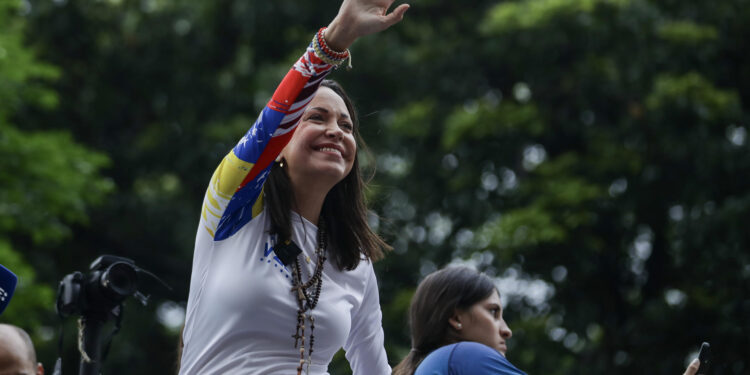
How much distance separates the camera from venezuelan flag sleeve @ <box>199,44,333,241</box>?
2.36 m

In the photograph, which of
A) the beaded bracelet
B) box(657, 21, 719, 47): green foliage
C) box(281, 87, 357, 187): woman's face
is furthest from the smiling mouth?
box(657, 21, 719, 47): green foliage

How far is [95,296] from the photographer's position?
3383mm


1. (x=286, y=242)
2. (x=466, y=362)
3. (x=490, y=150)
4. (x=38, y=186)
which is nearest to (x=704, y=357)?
(x=466, y=362)

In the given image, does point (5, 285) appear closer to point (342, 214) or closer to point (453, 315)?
point (342, 214)

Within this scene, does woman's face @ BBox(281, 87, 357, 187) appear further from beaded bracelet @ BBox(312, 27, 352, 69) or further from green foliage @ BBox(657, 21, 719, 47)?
green foliage @ BBox(657, 21, 719, 47)

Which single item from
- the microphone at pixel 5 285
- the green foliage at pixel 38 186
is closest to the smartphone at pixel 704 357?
the microphone at pixel 5 285

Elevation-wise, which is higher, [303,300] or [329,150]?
[329,150]

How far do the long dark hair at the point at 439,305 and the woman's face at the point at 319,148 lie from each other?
1.07 m

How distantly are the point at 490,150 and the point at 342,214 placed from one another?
32.7ft

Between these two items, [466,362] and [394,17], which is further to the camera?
[466,362]

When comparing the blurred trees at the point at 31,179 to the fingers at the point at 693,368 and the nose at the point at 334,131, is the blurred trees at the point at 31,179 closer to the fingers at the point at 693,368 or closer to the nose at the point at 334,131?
the nose at the point at 334,131

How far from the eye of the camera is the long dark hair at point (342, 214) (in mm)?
2617

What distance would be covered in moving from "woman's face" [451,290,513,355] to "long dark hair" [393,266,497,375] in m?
0.02

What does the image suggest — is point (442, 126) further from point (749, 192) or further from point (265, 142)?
point (265, 142)
